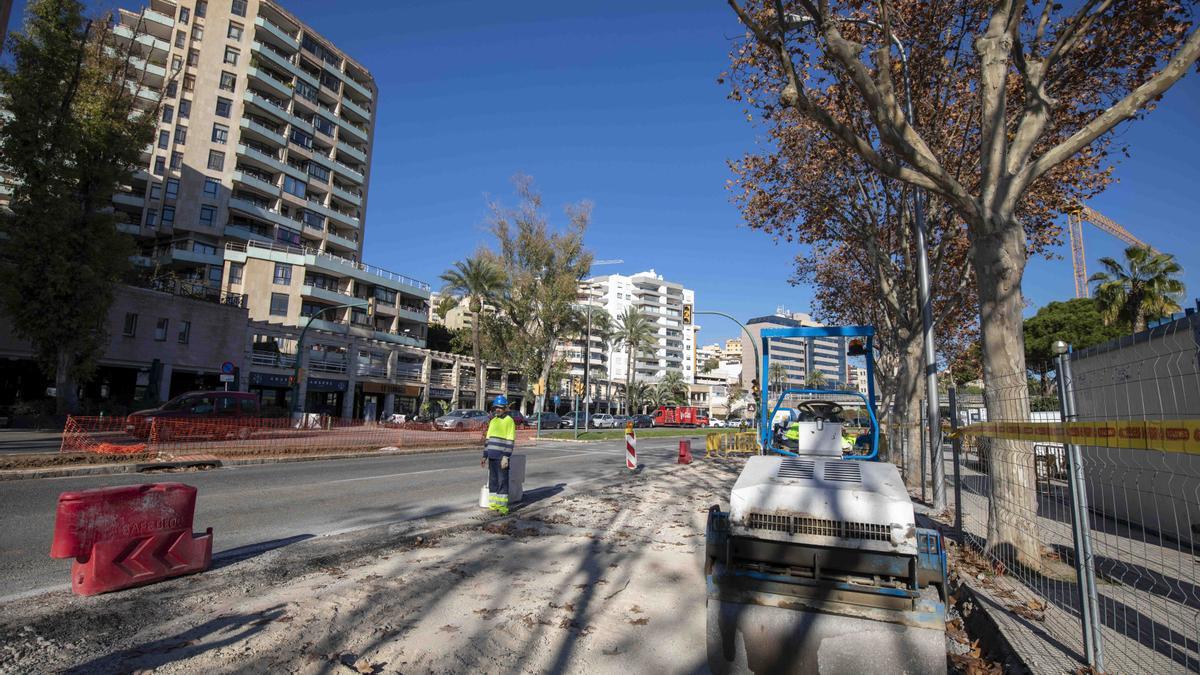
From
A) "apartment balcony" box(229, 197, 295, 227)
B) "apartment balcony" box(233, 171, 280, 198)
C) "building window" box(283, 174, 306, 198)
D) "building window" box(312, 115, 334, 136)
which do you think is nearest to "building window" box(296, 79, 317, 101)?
"building window" box(312, 115, 334, 136)

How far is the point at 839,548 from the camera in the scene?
3.62 meters

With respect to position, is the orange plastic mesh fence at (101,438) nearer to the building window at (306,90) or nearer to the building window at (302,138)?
the building window at (302,138)

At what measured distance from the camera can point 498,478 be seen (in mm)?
9180

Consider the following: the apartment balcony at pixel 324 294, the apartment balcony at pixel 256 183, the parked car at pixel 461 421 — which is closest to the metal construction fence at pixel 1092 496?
the parked car at pixel 461 421

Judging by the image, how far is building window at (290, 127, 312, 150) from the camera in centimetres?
5478

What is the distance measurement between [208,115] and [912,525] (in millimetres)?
60570

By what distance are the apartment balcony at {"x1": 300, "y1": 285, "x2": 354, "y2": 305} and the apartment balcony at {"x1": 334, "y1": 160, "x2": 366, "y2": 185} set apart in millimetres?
15026

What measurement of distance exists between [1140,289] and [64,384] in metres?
45.6

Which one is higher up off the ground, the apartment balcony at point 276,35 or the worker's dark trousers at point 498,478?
the apartment balcony at point 276,35

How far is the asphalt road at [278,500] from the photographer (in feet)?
20.5

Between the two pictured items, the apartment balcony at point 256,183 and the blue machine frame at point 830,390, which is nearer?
the blue machine frame at point 830,390

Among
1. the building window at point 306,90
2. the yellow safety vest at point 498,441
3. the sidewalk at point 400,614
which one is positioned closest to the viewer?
the sidewalk at point 400,614

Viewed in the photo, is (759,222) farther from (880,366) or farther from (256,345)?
(256,345)

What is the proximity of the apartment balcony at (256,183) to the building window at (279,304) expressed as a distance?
11.4 meters
